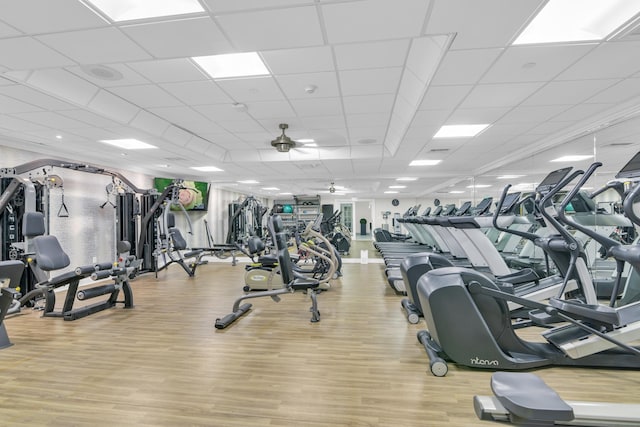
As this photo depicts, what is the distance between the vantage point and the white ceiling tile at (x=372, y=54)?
105 inches

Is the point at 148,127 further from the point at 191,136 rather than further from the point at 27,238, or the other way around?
the point at 27,238

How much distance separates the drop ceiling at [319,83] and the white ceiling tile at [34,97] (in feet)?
0.08

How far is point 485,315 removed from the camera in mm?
2275

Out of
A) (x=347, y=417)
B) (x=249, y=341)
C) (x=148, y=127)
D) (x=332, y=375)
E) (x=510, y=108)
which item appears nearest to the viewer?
(x=347, y=417)

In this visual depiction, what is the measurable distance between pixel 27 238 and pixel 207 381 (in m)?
3.65

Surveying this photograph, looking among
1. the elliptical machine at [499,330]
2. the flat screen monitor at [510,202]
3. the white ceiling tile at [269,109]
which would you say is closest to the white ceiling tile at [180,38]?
the white ceiling tile at [269,109]

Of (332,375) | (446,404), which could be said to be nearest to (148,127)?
(332,375)

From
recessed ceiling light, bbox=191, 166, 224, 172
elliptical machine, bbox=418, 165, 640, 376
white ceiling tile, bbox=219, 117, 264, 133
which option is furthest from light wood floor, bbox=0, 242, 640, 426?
recessed ceiling light, bbox=191, 166, 224, 172

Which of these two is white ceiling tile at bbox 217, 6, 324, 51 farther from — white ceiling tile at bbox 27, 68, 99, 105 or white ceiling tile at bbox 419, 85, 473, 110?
white ceiling tile at bbox 27, 68, 99, 105

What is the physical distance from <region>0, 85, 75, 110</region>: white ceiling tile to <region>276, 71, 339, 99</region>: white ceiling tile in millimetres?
2578

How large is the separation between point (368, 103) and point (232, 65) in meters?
1.72

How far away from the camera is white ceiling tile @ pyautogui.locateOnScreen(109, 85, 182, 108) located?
3.49 meters

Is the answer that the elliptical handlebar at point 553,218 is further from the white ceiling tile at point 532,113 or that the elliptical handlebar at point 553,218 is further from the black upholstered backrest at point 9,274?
the black upholstered backrest at point 9,274

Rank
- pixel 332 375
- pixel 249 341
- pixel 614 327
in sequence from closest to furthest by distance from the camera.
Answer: pixel 614 327, pixel 332 375, pixel 249 341
